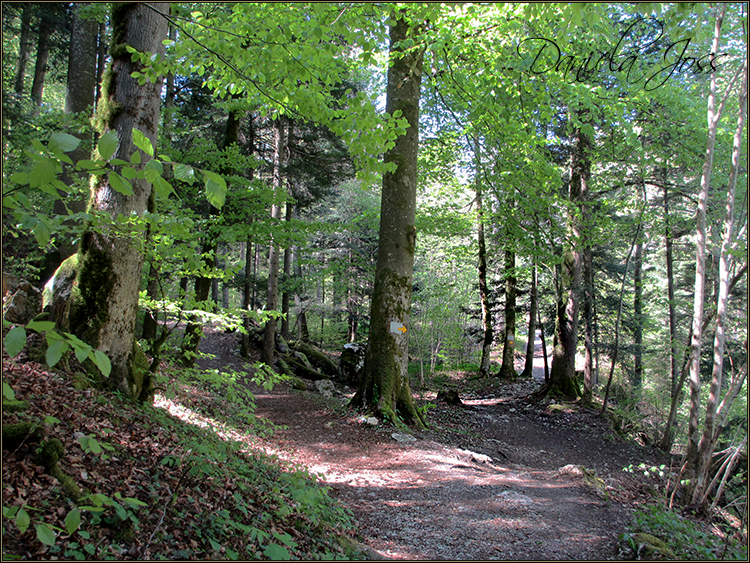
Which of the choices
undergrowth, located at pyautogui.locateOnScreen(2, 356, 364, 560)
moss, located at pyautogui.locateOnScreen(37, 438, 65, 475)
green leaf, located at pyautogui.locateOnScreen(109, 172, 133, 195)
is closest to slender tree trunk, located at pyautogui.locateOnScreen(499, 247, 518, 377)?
undergrowth, located at pyautogui.locateOnScreen(2, 356, 364, 560)

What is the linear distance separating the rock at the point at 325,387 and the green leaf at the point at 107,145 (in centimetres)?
1168

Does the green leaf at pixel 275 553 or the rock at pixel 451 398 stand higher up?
the green leaf at pixel 275 553

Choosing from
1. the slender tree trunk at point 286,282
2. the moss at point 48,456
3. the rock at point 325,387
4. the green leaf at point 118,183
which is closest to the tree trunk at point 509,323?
the rock at point 325,387

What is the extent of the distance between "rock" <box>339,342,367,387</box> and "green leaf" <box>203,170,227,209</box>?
13.0 m

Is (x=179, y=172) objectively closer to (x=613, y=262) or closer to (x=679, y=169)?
(x=679, y=169)

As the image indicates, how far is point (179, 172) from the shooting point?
1826 mm

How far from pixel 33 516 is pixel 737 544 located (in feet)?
18.2

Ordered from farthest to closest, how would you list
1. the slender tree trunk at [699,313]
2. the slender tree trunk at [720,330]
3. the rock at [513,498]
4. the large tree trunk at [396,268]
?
the large tree trunk at [396,268] → the slender tree trunk at [699,313] → the slender tree trunk at [720,330] → the rock at [513,498]

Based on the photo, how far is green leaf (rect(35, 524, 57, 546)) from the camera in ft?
6.50

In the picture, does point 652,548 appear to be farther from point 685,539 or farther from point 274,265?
point 274,265

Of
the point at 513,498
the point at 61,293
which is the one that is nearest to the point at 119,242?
the point at 61,293

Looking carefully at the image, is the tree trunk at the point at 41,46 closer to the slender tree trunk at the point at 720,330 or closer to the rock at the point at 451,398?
the rock at the point at 451,398

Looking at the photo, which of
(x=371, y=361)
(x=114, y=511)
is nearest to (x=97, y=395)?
(x=114, y=511)

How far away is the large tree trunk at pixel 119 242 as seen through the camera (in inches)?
167
